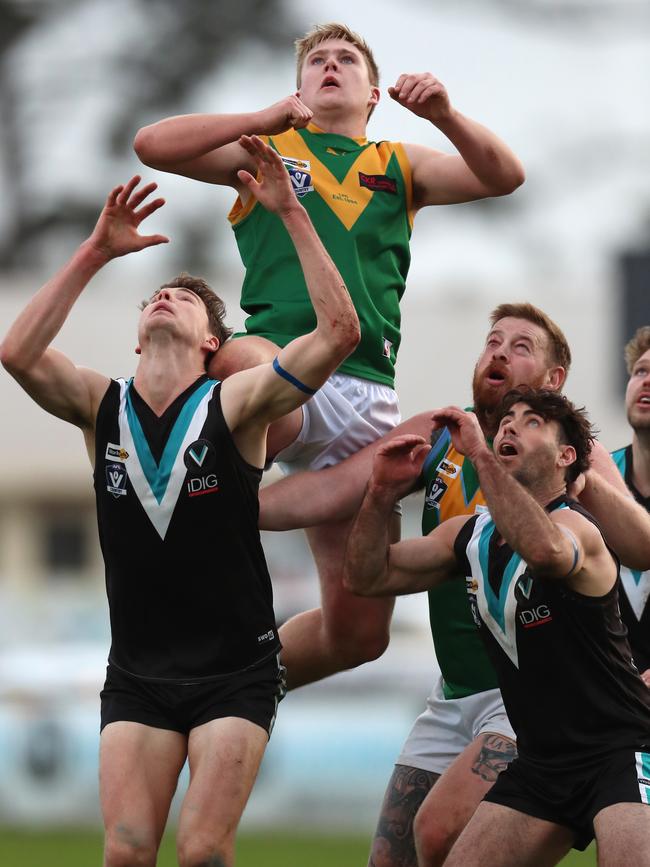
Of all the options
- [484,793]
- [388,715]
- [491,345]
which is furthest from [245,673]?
[388,715]

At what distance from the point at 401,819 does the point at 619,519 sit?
1.82 metres

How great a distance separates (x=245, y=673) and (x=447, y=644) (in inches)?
50.0

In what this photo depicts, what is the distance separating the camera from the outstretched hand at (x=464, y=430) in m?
6.48

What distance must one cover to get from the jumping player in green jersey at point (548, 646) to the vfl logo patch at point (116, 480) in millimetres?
1044

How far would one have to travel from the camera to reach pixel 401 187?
7523 millimetres

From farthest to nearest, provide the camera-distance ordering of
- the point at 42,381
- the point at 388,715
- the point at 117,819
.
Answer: the point at 388,715
the point at 42,381
the point at 117,819

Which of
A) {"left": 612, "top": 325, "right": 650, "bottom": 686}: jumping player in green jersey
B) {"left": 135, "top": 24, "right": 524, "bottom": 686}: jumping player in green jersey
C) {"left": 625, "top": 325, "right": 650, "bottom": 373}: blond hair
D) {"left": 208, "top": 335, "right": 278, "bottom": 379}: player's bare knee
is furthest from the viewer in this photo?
{"left": 625, "top": 325, "right": 650, "bottom": 373}: blond hair

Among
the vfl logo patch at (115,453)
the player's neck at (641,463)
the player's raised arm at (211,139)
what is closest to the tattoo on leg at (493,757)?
the player's neck at (641,463)

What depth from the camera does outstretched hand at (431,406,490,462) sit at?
21.3 ft

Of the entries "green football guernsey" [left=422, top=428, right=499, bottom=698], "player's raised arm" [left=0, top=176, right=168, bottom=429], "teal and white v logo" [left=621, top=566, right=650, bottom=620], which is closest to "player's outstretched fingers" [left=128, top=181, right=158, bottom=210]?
"player's raised arm" [left=0, top=176, right=168, bottom=429]

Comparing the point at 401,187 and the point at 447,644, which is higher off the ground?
the point at 401,187

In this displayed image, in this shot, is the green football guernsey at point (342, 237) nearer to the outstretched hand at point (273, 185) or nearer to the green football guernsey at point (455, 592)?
the green football guernsey at point (455, 592)

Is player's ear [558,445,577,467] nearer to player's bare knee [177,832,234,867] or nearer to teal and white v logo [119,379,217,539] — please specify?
teal and white v logo [119,379,217,539]

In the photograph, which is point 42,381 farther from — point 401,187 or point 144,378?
point 401,187
